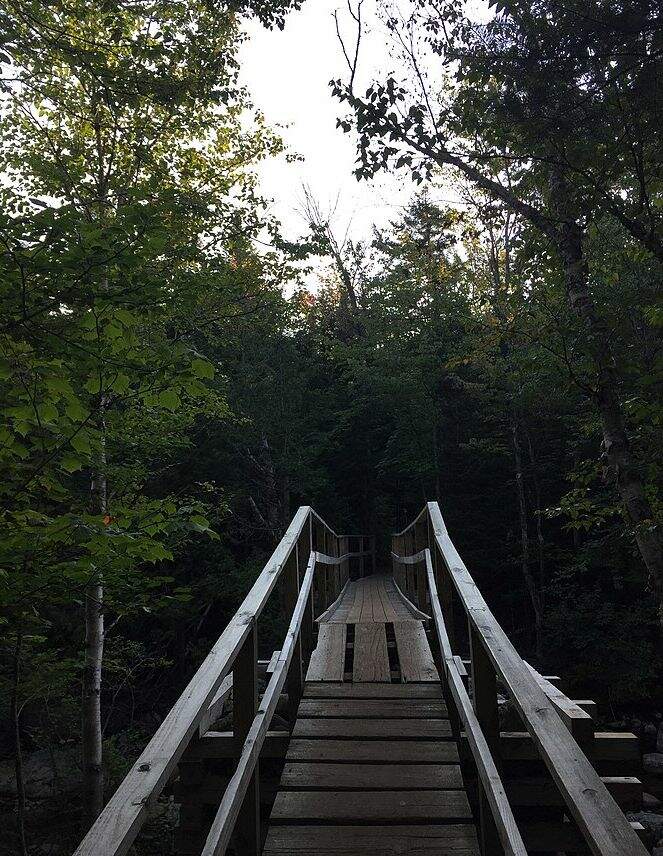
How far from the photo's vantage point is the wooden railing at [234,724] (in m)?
1.31

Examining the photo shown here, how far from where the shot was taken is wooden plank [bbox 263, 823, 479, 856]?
2.56m

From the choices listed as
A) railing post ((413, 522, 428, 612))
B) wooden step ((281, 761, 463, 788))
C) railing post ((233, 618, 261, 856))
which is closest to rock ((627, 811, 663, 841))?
railing post ((413, 522, 428, 612))

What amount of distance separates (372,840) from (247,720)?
0.68 meters

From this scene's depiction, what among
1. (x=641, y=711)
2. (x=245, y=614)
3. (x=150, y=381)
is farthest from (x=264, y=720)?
(x=641, y=711)

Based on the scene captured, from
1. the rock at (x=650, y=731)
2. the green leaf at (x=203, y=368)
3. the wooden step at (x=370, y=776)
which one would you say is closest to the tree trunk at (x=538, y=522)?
the rock at (x=650, y=731)

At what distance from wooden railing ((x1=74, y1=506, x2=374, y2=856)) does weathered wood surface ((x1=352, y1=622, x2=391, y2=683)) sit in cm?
46

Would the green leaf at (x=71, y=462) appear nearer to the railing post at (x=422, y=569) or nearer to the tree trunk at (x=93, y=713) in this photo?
the railing post at (x=422, y=569)

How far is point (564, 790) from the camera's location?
4.52ft

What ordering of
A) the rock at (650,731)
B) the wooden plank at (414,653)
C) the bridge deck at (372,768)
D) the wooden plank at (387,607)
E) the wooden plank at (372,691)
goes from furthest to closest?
the rock at (650,731), the wooden plank at (387,607), the wooden plank at (414,653), the wooden plank at (372,691), the bridge deck at (372,768)

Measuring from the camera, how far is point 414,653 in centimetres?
512

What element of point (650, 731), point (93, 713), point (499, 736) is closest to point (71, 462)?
point (499, 736)

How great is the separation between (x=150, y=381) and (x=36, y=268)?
33.6 inches

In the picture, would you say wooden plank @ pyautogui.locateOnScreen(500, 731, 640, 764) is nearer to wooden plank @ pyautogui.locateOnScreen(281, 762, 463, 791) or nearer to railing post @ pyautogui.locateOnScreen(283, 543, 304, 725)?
wooden plank @ pyautogui.locateOnScreen(281, 762, 463, 791)

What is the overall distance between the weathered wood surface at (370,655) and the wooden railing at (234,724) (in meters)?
0.46
